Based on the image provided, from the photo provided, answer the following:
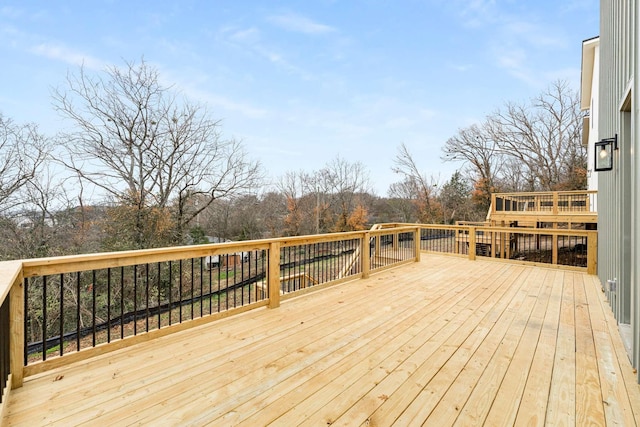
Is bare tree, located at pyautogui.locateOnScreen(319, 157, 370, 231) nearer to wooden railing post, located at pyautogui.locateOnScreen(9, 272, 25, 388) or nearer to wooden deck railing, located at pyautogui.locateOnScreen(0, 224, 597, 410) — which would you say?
wooden deck railing, located at pyautogui.locateOnScreen(0, 224, 597, 410)

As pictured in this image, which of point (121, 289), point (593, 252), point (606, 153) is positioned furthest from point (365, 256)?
point (593, 252)

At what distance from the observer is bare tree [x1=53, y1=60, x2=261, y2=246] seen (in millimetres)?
9430

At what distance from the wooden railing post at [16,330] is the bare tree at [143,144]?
8689mm

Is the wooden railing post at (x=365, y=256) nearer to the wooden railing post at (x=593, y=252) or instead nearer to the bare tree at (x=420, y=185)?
the wooden railing post at (x=593, y=252)

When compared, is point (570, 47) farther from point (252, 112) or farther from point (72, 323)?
point (72, 323)

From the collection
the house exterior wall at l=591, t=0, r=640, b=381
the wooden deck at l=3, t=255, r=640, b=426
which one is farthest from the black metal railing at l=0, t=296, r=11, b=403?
the house exterior wall at l=591, t=0, r=640, b=381

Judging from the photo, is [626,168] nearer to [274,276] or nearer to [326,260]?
[274,276]

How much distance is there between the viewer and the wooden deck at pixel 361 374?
1607 millimetres

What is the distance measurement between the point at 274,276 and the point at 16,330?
7.11ft

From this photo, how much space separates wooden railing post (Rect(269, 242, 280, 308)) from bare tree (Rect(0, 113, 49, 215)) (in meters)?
8.96

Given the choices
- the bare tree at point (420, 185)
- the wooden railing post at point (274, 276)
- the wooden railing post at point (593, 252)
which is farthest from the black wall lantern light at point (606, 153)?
the bare tree at point (420, 185)

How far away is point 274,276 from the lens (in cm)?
347

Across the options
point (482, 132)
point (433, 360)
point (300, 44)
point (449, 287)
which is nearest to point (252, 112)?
point (300, 44)

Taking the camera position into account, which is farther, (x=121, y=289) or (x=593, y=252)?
(x=593, y=252)
